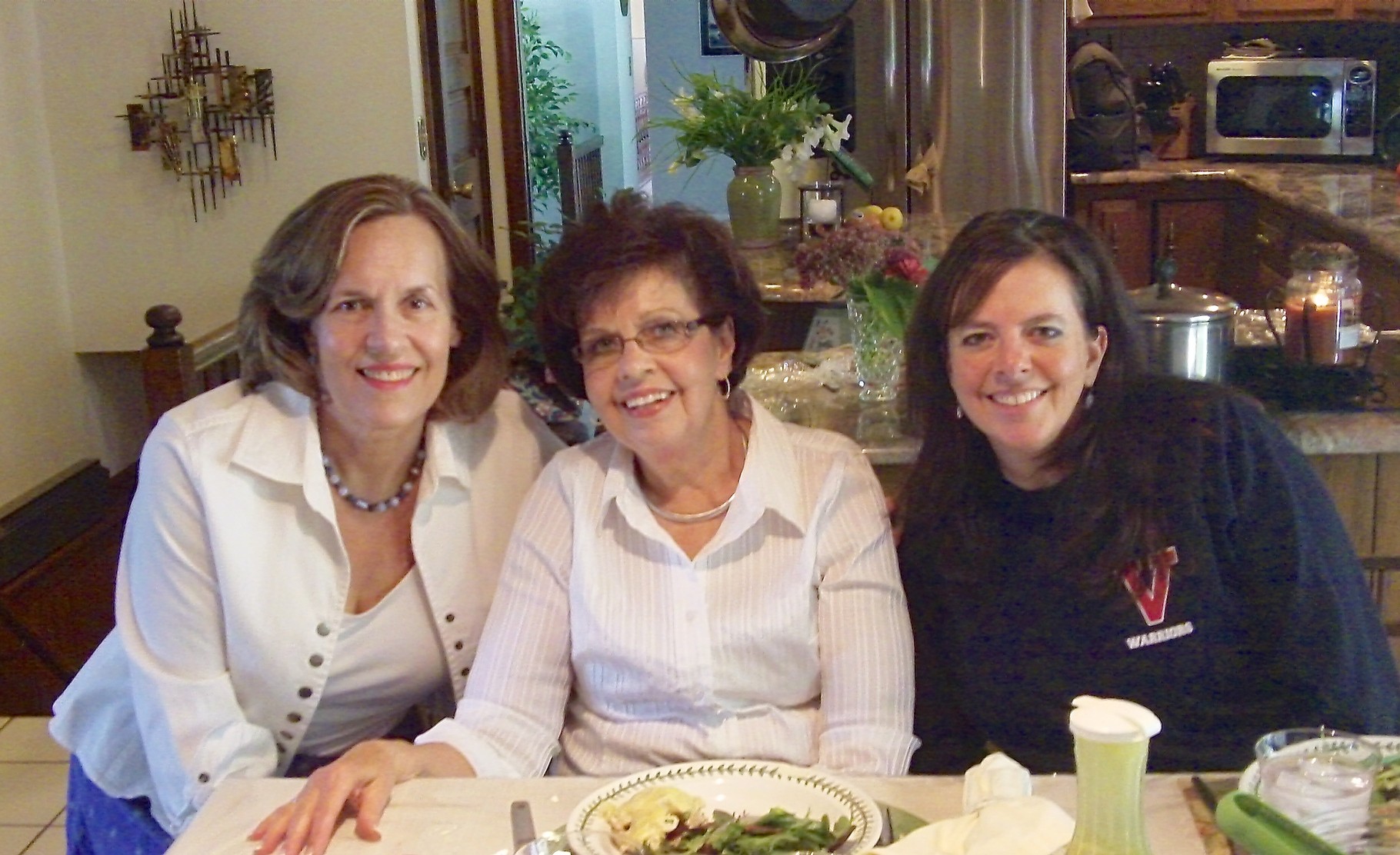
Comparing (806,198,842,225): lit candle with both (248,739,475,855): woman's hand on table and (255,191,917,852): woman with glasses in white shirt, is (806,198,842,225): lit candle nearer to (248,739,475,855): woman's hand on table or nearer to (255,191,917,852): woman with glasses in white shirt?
(255,191,917,852): woman with glasses in white shirt

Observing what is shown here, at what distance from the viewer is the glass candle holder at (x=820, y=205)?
3.55 meters

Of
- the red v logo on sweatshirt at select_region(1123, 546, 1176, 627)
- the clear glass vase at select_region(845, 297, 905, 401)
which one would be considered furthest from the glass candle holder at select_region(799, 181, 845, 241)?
the red v logo on sweatshirt at select_region(1123, 546, 1176, 627)

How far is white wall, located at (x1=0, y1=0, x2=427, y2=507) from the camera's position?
4.19m

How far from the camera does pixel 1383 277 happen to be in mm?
3848

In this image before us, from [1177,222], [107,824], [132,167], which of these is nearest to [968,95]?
[1177,222]

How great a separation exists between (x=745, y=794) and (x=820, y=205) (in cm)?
240

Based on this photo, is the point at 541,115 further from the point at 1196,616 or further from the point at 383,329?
the point at 1196,616

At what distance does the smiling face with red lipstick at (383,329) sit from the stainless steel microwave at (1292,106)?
4336 millimetres

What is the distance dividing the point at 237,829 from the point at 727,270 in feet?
2.76

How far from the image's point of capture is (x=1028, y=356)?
156cm

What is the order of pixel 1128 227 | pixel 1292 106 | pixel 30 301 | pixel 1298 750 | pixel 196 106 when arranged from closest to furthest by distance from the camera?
pixel 1298 750 → pixel 30 301 → pixel 196 106 → pixel 1128 227 → pixel 1292 106

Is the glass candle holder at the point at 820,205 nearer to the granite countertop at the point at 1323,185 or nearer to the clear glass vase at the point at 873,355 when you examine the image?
the clear glass vase at the point at 873,355

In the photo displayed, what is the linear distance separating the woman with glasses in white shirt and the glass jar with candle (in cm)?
76

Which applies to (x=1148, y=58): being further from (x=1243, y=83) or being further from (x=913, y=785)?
(x=913, y=785)
